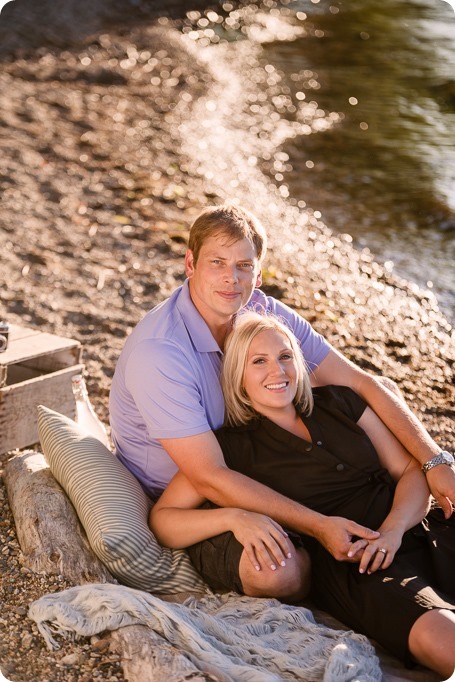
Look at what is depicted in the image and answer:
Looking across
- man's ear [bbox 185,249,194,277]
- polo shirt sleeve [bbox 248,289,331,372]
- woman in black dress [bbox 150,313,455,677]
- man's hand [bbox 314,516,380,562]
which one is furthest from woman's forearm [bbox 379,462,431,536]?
man's ear [bbox 185,249,194,277]

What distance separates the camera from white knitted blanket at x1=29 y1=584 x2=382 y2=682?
126 inches

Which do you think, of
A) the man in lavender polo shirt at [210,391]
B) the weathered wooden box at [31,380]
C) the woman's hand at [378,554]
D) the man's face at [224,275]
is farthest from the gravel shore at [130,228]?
the man's face at [224,275]

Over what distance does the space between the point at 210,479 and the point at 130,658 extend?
794mm

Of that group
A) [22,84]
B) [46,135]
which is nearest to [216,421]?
[46,135]

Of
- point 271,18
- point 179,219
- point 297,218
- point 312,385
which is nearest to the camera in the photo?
point 312,385

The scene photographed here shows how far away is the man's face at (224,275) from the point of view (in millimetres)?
4074

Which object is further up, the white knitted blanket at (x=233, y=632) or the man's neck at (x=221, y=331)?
the man's neck at (x=221, y=331)

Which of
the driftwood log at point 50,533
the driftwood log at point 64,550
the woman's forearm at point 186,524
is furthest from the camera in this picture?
the driftwood log at point 50,533

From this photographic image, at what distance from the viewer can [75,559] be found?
12.6 feet

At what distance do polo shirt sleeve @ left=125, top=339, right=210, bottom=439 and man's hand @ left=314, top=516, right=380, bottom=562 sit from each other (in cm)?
Result: 65

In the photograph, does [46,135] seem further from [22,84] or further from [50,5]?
[50,5]

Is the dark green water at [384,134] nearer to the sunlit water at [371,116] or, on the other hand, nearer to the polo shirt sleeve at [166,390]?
the sunlit water at [371,116]

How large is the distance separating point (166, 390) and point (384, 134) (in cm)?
890

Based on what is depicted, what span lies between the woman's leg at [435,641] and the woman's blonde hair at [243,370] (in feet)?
3.60
